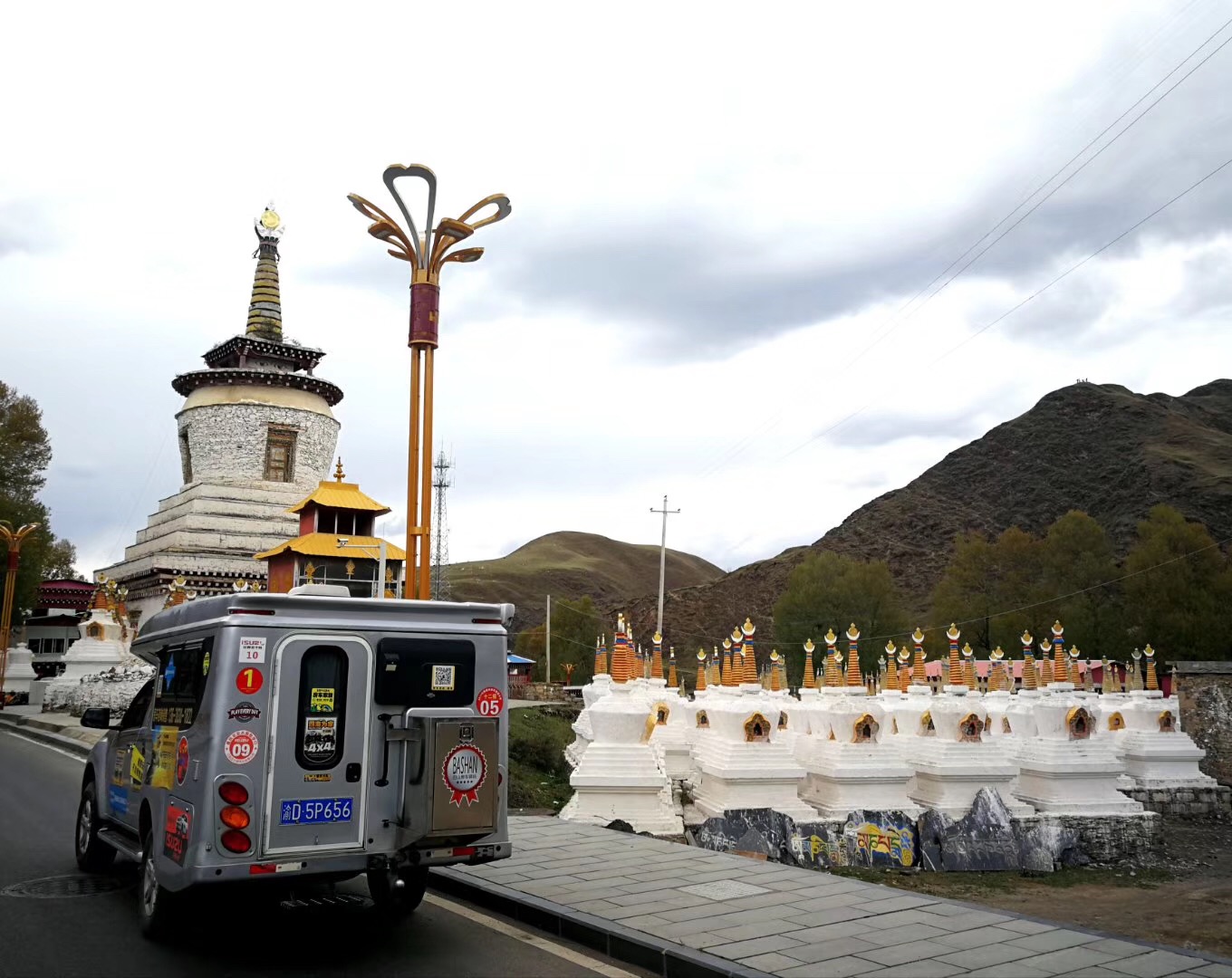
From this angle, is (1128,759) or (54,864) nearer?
(54,864)

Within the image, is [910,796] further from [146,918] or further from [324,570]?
[324,570]

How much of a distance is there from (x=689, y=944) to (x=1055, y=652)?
19.7 meters

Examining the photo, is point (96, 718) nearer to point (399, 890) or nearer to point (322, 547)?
point (399, 890)

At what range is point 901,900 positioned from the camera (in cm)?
764

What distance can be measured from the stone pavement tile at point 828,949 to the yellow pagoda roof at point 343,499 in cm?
2959

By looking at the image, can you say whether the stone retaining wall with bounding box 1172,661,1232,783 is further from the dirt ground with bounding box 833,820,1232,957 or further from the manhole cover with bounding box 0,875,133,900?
the manhole cover with bounding box 0,875,133,900

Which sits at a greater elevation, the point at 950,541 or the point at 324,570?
the point at 950,541

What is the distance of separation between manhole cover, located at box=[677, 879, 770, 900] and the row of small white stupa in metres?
6.43

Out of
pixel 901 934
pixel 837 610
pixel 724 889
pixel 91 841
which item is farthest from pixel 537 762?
pixel 837 610

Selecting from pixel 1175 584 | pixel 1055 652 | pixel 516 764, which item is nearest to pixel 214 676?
pixel 516 764

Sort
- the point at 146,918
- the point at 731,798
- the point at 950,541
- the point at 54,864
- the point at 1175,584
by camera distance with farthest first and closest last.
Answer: the point at 950,541
the point at 1175,584
the point at 731,798
the point at 54,864
the point at 146,918

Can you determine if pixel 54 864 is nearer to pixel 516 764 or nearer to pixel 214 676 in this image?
pixel 214 676

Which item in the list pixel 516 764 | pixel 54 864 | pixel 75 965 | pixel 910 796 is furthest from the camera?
pixel 516 764

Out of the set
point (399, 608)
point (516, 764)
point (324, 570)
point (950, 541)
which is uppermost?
point (950, 541)
